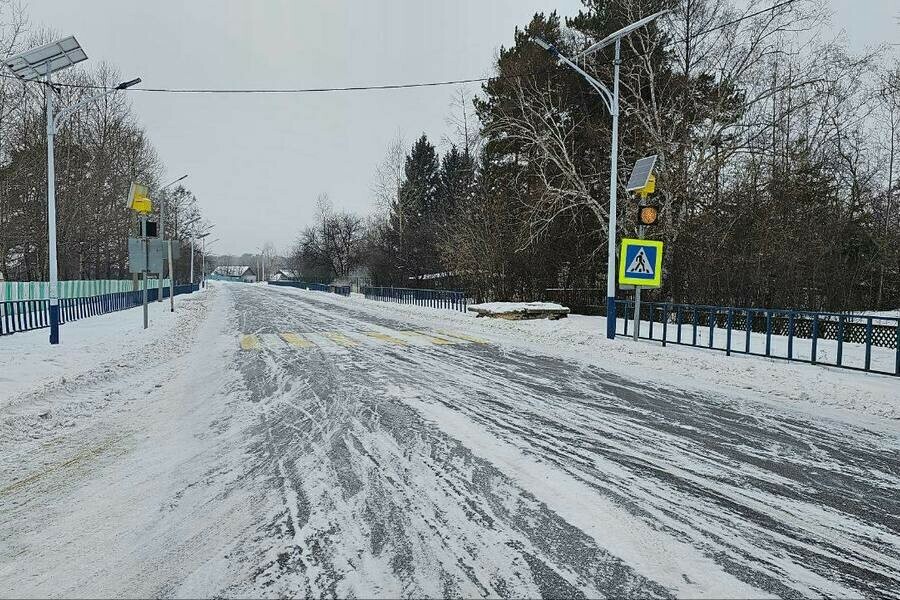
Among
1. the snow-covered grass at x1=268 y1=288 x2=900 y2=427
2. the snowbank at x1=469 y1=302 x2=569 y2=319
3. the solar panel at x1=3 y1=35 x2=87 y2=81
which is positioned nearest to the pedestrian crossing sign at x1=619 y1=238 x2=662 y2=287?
the snow-covered grass at x1=268 y1=288 x2=900 y2=427

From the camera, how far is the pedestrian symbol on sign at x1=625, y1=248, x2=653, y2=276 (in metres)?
13.6

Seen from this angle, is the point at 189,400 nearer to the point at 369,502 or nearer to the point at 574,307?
the point at 369,502

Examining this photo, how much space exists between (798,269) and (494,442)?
831 inches

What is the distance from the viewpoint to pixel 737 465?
477 cm

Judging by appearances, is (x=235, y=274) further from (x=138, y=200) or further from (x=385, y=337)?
(x=385, y=337)

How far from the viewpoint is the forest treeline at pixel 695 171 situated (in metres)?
21.3

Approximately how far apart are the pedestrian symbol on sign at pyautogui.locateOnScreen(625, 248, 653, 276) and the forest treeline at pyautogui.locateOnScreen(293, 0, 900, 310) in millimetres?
8688

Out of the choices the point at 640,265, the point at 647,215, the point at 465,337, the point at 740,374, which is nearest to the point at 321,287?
the point at 465,337

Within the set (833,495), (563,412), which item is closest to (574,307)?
(563,412)

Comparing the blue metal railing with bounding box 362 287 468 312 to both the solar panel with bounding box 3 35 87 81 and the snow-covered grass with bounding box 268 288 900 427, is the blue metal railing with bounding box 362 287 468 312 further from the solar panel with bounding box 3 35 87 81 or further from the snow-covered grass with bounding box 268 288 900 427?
the solar panel with bounding box 3 35 87 81

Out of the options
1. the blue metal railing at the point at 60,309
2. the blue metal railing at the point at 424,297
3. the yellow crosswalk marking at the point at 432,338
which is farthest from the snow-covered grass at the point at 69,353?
the blue metal railing at the point at 424,297

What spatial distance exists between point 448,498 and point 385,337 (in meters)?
11.3

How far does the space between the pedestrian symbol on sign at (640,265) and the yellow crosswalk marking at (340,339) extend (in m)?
7.26

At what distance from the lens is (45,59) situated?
12883 millimetres
